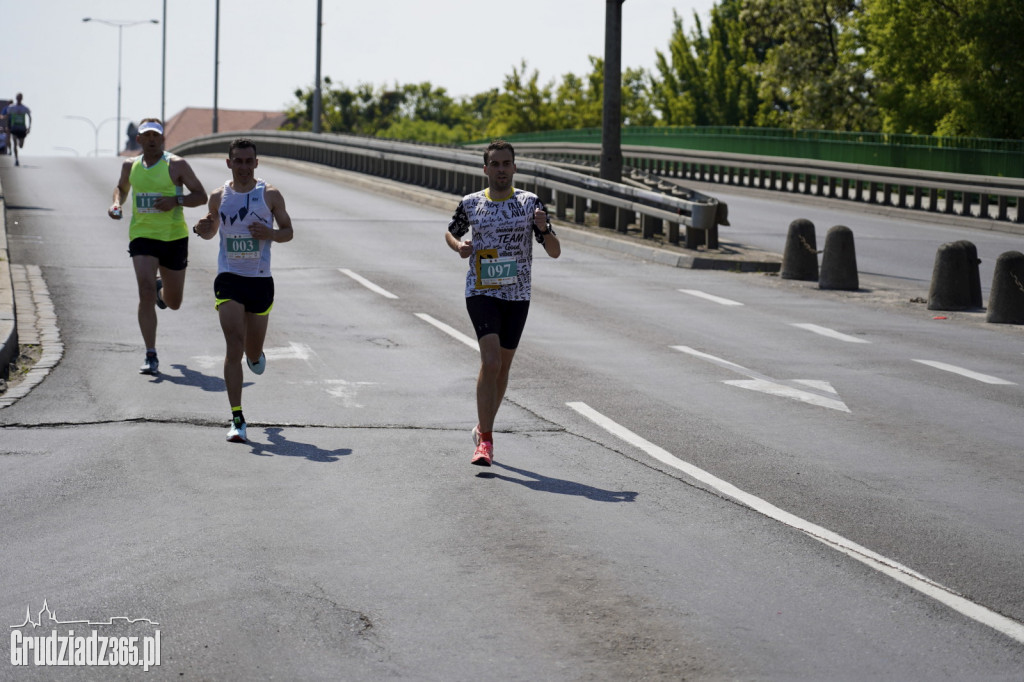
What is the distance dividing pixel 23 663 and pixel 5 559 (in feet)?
4.20

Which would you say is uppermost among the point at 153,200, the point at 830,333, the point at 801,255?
the point at 153,200

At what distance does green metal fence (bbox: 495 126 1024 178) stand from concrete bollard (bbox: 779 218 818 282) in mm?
13827

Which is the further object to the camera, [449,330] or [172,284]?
[449,330]

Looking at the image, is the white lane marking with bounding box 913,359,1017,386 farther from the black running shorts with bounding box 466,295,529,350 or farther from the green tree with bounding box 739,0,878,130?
the green tree with bounding box 739,0,878,130

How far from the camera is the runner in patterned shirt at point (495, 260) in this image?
8078 millimetres

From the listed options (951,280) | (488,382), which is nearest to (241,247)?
(488,382)

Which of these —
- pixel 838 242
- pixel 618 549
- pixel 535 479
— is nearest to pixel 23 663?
pixel 618 549

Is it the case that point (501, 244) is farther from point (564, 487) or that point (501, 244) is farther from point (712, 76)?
point (712, 76)

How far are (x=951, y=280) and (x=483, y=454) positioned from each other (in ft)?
32.6

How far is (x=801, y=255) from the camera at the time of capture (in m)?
19.1

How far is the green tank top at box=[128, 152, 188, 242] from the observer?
11.0m

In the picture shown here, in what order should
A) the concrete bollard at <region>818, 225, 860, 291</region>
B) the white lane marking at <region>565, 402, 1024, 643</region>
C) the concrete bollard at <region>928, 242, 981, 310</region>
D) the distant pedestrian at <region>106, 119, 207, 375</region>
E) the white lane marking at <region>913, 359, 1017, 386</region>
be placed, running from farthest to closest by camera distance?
the concrete bollard at <region>818, 225, 860, 291</region> → the concrete bollard at <region>928, 242, 981, 310</region> → the white lane marking at <region>913, 359, 1017, 386</region> → the distant pedestrian at <region>106, 119, 207, 375</region> → the white lane marking at <region>565, 402, 1024, 643</region>

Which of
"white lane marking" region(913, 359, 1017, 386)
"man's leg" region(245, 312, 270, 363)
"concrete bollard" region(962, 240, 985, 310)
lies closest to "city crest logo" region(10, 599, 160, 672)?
"man's leg" region(245, 312, 270, 363)

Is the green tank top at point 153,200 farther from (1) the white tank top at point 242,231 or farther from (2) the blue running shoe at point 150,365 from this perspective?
(1) the white tank top at point 242,231
